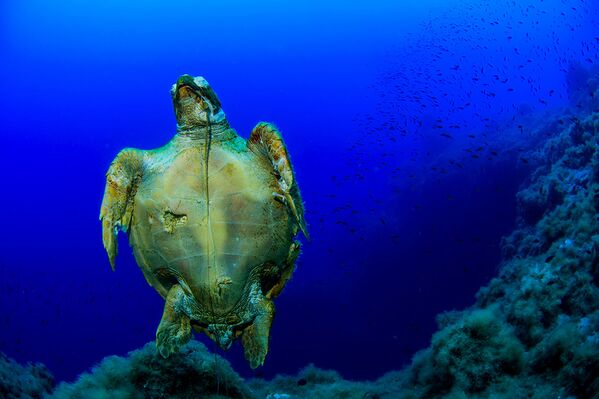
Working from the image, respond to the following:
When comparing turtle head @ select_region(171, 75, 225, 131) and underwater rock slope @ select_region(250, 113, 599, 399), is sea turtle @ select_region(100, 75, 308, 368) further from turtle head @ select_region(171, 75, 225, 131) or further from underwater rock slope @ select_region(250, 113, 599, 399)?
underwater rock slope @ select_region(250, 113, 599, 399)

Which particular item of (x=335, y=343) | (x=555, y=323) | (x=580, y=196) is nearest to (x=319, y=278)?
(x=335, y=343)

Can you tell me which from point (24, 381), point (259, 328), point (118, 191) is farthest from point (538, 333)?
point (24, 381)

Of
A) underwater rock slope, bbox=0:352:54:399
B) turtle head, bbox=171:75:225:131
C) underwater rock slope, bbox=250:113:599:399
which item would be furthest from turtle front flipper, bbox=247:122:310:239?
underwater rock slope, bbox=0:352:54:399

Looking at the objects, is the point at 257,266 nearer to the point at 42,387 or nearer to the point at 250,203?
the point at 250,203

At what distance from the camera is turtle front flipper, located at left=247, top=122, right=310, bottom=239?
311cm

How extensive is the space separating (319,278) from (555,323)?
2662 centimetres

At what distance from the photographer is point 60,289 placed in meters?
51.5

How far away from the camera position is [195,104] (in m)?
3.34

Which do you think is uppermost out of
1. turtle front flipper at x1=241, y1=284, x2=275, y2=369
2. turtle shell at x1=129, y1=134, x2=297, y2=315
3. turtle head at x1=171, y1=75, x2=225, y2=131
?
turtle head at x1=171, y1=75, x2=225, y2=131

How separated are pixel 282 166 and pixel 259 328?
4.91 feet

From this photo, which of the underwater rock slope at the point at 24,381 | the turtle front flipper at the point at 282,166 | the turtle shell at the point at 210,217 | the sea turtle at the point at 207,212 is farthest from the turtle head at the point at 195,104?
the underwater rock slope at the point at 24,381

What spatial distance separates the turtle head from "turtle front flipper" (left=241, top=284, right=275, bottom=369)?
153cm

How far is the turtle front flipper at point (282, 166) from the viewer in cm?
311

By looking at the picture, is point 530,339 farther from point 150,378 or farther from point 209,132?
point 209,132
